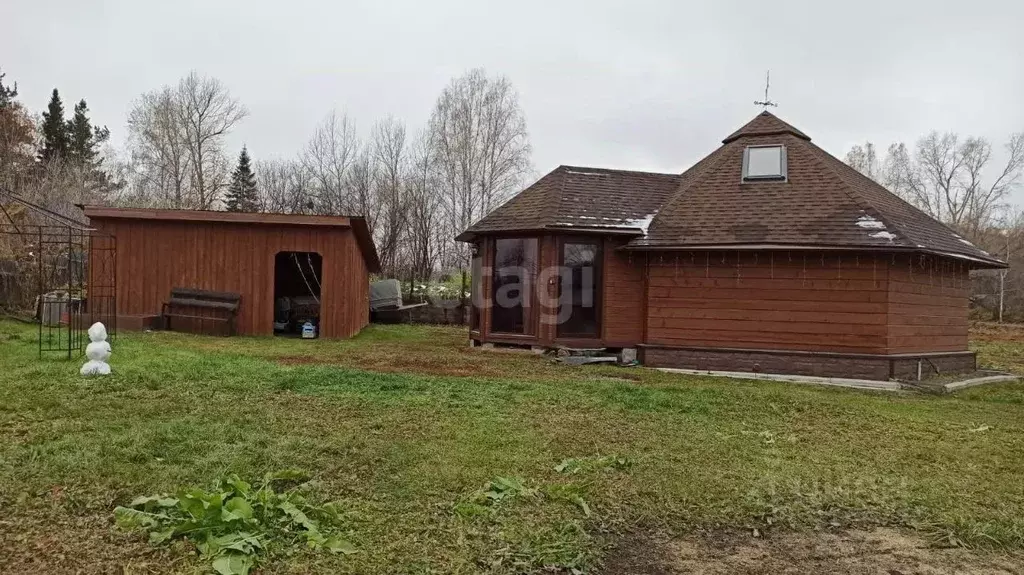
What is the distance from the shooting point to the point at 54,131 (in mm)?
32625

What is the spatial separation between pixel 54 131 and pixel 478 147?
22631 mm

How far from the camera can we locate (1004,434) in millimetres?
6289

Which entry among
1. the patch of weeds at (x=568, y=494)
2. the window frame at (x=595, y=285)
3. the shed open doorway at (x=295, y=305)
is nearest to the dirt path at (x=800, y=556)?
the patch of weeds at (x=568, y=494)

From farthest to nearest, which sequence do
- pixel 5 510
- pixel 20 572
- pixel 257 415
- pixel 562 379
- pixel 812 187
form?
pixel 812 187 < pixel 562 379 < pixel 257 415 < pixel 5 510 < pixel 20 572

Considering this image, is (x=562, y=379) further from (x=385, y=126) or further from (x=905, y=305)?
(x=385, y=126)

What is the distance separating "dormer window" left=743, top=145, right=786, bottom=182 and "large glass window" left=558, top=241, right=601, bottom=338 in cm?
347

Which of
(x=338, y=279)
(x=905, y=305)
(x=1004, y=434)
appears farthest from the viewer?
(x=338, y=279)

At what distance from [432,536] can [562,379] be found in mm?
5728

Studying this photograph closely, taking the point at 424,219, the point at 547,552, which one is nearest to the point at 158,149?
the point at 424,219

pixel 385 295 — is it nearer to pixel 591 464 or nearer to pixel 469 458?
→ pixel 469 458

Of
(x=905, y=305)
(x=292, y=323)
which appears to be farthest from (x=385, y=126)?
(x=905, y=305)

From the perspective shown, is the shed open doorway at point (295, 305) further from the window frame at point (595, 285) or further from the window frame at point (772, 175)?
the window frame at point (772, 175)

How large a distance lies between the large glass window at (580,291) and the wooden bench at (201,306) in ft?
22.5

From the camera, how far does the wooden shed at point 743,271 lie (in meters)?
10.4
